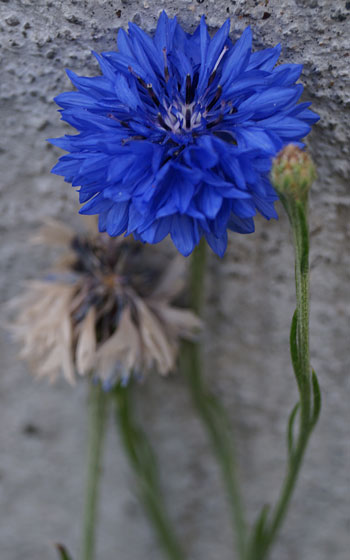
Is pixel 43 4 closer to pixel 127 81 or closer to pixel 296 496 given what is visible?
pixel 127 81

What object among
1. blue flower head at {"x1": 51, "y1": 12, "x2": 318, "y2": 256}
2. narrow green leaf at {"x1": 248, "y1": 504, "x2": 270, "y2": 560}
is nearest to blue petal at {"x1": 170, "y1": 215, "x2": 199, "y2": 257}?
blue flower head at {"x1": 51, "y1": 12, "x2": 318, "y2": 256}

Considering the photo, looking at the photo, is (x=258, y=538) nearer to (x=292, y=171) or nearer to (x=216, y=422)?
(x=216, y=422)

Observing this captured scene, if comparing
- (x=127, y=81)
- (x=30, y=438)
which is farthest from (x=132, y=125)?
(x=30, y=438)

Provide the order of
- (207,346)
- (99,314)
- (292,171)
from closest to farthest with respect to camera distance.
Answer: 1. (292,171)
2. (99,314)
3. (207,346)

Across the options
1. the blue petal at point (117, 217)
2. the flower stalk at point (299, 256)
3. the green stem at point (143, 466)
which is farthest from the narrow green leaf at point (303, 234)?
the green stem at point (143, 466)

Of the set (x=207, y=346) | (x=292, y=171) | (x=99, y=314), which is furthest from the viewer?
(x=207, y=346)

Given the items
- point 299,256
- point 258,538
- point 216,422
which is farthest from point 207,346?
point 299,256

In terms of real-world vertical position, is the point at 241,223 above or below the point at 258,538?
above

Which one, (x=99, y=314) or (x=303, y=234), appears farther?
(x=99, y=314)
